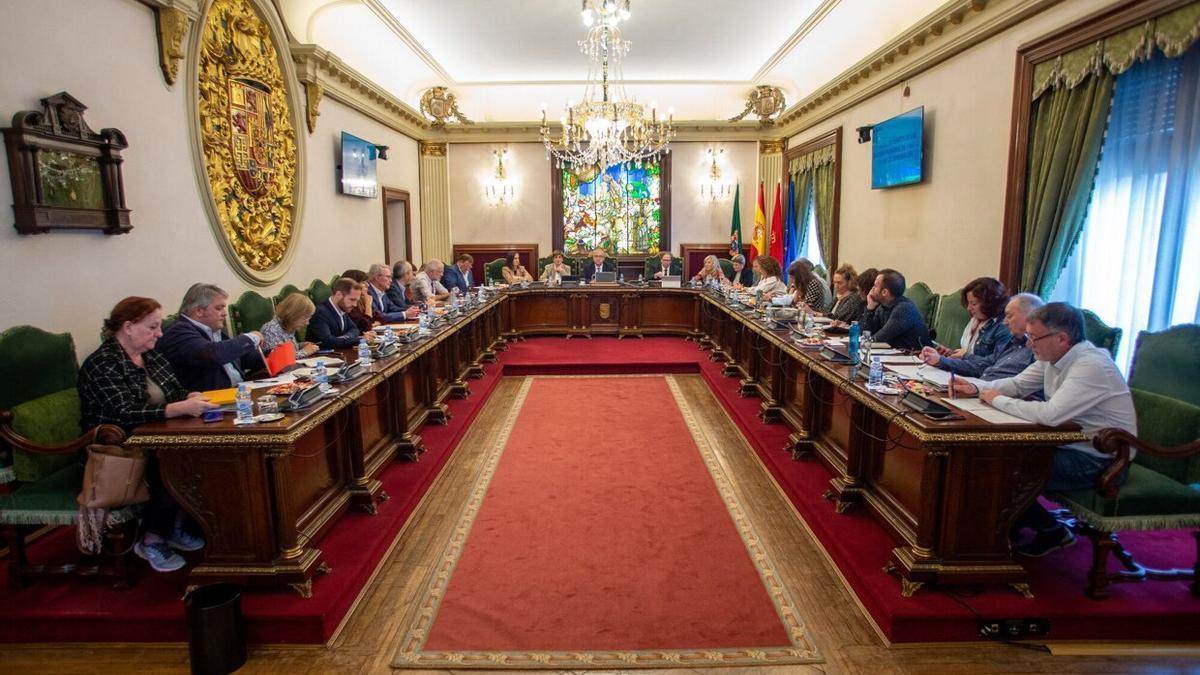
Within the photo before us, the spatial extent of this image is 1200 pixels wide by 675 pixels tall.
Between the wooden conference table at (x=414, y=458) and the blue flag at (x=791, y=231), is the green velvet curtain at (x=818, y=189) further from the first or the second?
the wooden conference table at (x=414, y=458)

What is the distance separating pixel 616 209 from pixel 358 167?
211 inches

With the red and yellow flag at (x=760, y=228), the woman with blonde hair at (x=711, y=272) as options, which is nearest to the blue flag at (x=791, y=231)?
the red and yellow flag at (x=760, y=228)

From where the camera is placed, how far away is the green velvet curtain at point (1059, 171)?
407 cm

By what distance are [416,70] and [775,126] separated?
20.3ft

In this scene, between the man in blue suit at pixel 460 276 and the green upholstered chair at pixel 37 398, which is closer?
the green upholstered chair at pixel 37 398

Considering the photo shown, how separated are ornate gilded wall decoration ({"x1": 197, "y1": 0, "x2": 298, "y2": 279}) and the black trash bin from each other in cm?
372

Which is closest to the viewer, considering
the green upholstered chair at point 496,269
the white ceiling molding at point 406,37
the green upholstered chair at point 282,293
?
the green upholstered chair at point 282,293

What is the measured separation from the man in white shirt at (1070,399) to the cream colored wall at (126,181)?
16.3 feet

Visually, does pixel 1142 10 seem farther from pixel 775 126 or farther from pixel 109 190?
pixel 775 126

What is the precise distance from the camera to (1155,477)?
2814mm

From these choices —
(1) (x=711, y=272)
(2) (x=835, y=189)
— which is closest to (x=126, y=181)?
(1) (x=711, y=272)

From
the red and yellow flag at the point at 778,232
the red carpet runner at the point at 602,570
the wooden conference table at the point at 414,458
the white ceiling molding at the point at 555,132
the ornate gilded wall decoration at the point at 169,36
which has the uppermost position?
the white ceiling molding at the point at 555,132

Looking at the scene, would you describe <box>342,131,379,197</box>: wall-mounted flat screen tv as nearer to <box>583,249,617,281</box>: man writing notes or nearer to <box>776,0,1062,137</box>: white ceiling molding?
<box>583,249,617,281</box>: man writing notes

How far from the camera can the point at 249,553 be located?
9.23 feet
